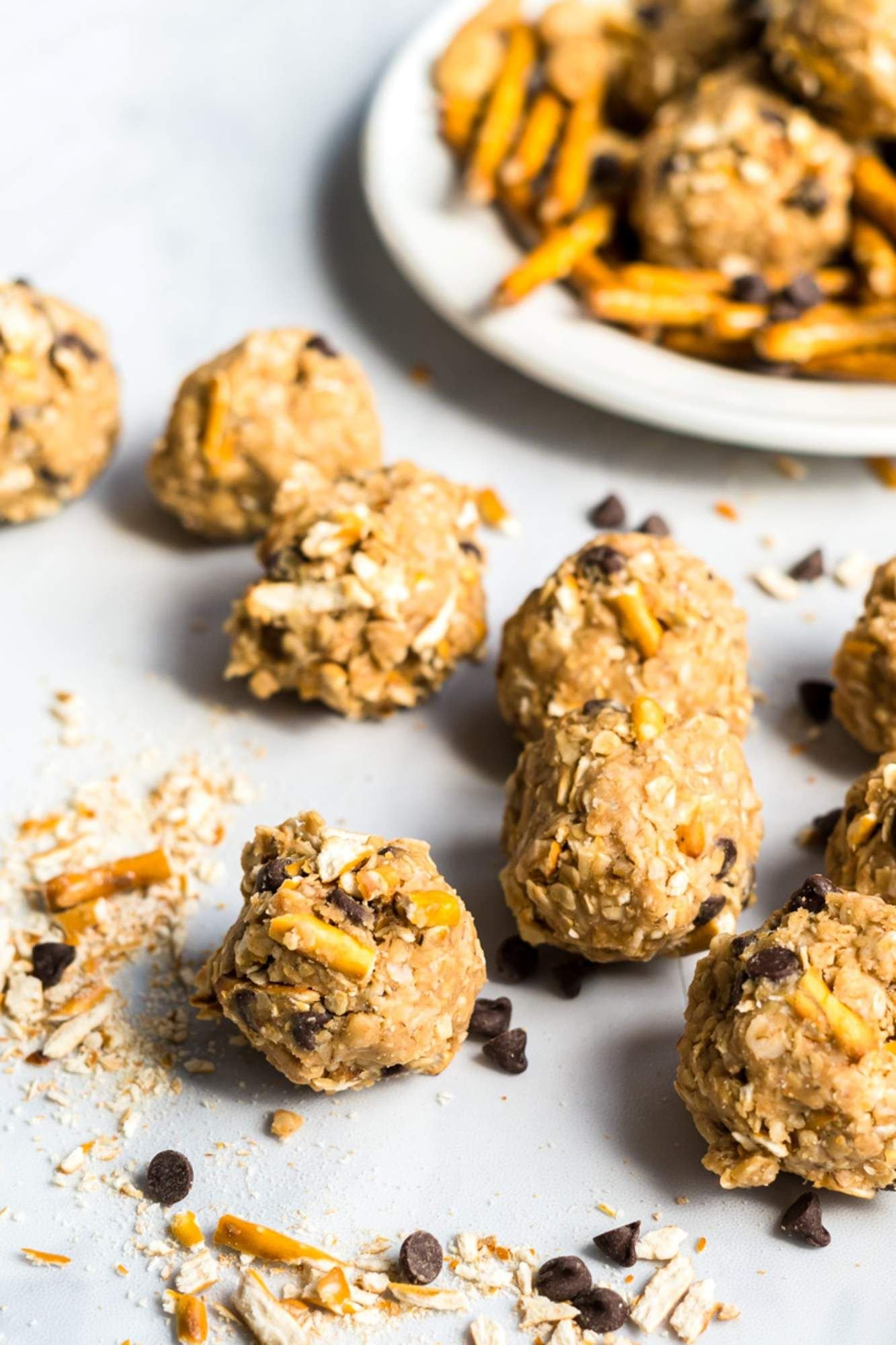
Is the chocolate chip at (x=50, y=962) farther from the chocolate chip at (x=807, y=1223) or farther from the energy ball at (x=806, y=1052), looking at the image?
the chocolate chip at (x=807, y=1223)

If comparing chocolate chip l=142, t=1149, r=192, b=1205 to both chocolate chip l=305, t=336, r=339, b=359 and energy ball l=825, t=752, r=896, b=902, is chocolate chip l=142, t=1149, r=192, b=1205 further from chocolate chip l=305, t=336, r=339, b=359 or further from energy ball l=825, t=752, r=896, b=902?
chocolate chip l=305, t=336, r=339, b=359

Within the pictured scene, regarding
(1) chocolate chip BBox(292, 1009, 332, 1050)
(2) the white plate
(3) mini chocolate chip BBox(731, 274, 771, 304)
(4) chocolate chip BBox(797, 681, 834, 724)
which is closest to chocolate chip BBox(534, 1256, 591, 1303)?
(1) chocolate chip BBox(292, 1009, 332, 1050)

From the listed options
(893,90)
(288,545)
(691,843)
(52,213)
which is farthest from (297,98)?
(691,843)

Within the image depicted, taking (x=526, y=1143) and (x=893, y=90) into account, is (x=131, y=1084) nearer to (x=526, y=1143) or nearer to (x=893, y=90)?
(x=526, y=1143)

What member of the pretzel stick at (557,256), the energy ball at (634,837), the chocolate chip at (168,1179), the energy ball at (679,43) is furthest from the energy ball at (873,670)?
the energy ball at (679,43)

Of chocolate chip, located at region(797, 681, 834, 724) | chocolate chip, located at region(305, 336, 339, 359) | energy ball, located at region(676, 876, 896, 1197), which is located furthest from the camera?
chocolate chip, located at region(305, 336, 339, 359)

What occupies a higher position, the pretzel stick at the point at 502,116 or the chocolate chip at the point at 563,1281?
the pretzel stick at the point at 502,116
